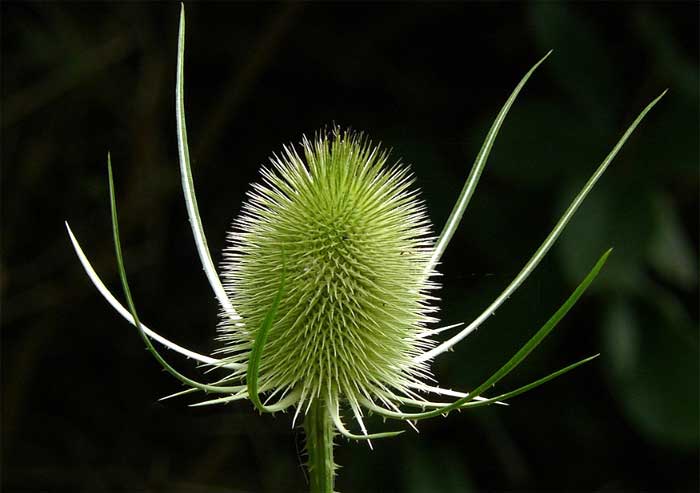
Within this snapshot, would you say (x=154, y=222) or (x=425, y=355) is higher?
(x=154, y=222)

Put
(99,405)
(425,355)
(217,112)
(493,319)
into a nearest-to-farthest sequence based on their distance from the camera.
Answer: (425,355) < (493,319) < (217,112) < (99,405)

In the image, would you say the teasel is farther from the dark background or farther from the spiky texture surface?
the dark background

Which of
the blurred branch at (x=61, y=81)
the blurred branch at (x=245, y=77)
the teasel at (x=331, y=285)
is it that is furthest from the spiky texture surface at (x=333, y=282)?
the blurred branch at (x=61, y=81)

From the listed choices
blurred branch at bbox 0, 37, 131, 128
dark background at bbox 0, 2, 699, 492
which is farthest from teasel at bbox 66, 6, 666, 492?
blurred branch at bbox 0, 37, 131, 128

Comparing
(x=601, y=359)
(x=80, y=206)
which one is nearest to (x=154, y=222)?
(x=80, y=206)

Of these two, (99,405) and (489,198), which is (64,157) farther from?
(489,198)

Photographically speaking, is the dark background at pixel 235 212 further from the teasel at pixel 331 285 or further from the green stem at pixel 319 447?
the green stem at pixel 319 447

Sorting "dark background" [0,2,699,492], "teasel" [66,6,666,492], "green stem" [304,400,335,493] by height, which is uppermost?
"dark background" [0,2,699,492]
